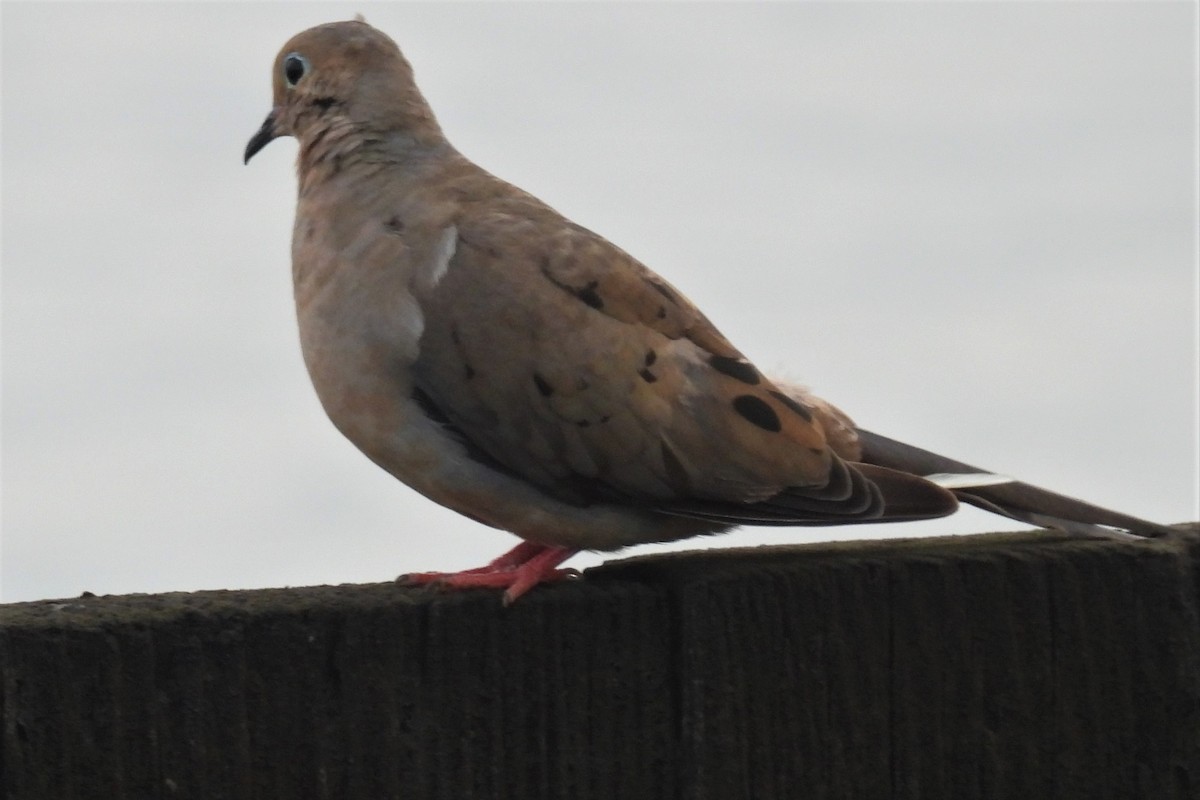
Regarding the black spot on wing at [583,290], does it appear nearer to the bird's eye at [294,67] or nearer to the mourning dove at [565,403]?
the mourning dove at [565,403]

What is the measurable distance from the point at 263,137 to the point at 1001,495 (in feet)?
7.16

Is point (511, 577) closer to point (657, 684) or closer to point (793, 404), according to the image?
point (657, 684)

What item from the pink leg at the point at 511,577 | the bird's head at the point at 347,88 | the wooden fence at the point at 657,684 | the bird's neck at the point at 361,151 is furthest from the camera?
the bird's head at the point at 347,88

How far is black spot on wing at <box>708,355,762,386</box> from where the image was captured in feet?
11.4

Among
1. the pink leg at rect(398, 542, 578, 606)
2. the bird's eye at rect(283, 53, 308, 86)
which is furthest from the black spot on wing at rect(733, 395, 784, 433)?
the bird's eye at rect(283, 53, 308, 86)

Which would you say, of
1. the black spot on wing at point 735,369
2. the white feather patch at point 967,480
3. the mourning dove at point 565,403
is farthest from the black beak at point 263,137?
the white feather patch at point 967,480

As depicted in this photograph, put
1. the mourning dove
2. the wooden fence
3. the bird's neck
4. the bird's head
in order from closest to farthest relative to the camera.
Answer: the wooden fence < the mourning dove < the bird's neck < the bird's head

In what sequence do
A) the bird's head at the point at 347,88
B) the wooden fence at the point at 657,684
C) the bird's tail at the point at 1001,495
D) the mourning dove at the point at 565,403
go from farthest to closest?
the bird's head at the point at 347,88 → the mourning dove at the point at 565,403 → the bird's tail at the point at 1001,495 → the wooden fence at the point at 657,684

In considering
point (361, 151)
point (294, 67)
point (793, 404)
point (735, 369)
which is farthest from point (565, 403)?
point (294, 67)

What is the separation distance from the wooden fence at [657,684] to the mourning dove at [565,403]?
1.67 ft

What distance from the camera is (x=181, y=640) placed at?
235cm

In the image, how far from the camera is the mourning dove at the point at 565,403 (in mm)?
3316

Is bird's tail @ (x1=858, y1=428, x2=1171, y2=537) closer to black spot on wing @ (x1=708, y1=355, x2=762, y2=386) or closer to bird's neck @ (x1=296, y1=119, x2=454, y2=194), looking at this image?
black spot on wing @ (x1=708, y1=355, x2=762, y2=386)

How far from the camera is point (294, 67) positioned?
4.25 metres
